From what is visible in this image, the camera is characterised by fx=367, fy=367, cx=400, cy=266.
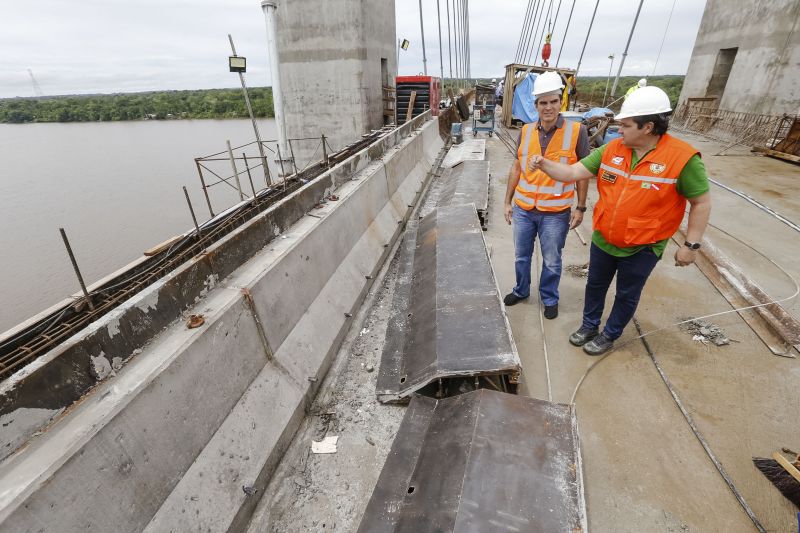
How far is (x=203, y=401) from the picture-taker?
6.75ft

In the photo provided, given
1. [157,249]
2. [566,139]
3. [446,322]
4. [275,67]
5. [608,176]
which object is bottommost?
[446,322]

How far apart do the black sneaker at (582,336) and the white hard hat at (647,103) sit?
203cm

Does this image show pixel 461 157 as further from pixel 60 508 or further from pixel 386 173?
pixel 60 508

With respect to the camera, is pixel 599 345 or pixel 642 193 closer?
pixel 642 193

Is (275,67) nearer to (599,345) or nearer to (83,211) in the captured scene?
(83,211)

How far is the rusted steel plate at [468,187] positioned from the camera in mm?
6371

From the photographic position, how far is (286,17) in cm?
1362

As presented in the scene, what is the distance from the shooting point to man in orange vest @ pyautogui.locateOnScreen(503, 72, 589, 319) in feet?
11.2

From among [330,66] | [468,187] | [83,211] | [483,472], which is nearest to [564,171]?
[483,472]

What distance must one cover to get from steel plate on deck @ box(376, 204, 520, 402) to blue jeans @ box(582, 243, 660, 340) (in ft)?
3.04

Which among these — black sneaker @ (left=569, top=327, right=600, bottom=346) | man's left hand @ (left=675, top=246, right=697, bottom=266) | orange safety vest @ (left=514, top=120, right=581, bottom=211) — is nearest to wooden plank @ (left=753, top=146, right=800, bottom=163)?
orange safety vest @ (left=514, top=120, right=581, bottom=211)

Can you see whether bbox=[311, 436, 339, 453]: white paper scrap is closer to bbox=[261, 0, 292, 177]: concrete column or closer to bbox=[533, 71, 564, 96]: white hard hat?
bbox=[533, 71, 564, 96]: white hard hat

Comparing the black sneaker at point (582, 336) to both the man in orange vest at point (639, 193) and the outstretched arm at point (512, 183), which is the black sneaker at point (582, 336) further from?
the outstretched arm at point (512, 183)

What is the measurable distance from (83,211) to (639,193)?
16.9 meters
